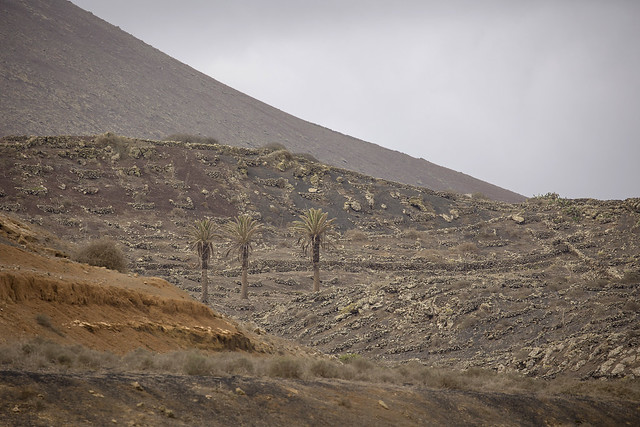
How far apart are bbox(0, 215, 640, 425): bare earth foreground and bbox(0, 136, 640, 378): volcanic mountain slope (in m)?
8.42

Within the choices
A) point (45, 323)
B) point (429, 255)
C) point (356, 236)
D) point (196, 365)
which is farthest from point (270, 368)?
point (356, 236)

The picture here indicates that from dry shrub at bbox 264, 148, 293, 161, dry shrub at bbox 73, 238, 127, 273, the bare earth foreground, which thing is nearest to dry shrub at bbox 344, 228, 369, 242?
dry shrub at bbox 264, 148, 293, 161

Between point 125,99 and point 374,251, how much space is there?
77392 mm

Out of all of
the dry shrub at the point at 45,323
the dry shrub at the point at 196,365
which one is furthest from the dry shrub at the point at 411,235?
the dry shrub at the point at 45,323

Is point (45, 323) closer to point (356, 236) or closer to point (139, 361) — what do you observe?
point (139, 361)

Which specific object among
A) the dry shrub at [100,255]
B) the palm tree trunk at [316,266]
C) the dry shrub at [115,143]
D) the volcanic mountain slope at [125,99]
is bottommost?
Result: the palm tree trunk at [316,266]

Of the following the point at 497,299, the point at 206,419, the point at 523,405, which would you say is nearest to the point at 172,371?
the point at 206,419

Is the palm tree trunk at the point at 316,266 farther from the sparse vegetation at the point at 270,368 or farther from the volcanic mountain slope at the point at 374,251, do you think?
the sparse vegetation at the point at 270,368

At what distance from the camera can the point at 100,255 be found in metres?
29.3

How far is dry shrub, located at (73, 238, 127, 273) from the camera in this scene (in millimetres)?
28938

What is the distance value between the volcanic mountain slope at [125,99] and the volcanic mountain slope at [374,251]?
29.0 meters

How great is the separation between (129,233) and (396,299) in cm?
3418

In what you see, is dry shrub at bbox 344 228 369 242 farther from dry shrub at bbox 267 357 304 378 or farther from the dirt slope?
dry shrub at bbox 267 357 304 378

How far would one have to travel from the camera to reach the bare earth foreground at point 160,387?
11.0 meters
